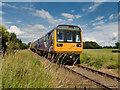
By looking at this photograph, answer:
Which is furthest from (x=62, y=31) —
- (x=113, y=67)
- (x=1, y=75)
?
(x=1, y=75)

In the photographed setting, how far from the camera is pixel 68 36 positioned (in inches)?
342

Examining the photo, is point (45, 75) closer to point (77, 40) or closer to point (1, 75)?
point (1, 75)

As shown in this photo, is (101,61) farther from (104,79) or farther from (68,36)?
(104,79)

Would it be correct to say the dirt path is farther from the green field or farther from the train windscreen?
the train windscreen

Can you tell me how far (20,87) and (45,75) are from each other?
0.81 metres

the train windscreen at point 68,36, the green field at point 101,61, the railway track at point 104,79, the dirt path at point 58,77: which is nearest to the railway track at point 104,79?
the railway track at point 104,79

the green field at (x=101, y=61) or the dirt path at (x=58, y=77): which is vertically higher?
the dirt path at (x=58, y=77)

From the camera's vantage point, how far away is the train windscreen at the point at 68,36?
856 cm

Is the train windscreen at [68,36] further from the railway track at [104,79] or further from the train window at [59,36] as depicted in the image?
the railway track at [104,79]

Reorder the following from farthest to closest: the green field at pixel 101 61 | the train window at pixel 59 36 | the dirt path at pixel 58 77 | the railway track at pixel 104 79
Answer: the train window at pixel 59 36 → the green field at pixel 101 61 → the railway track at pixel 104 79 → the dirt path at pixel 58 77

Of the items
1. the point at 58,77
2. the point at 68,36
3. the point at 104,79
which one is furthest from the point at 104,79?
the point at 68,36

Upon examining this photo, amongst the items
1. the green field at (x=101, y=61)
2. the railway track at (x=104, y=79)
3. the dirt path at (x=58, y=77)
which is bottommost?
the railway track at (x=104, y=79)

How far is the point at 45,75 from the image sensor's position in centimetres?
313

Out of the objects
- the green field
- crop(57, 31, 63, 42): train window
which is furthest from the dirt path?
crop(57, 31, 63, 42): train window
